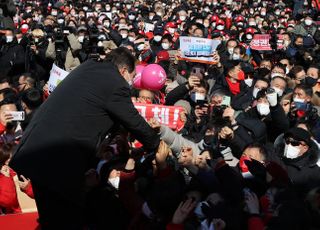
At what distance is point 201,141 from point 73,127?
1.71m

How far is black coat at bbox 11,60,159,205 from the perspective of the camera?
9.86 feet

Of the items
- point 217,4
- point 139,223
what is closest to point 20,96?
point 139,223

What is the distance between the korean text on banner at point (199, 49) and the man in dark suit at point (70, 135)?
13.8ft

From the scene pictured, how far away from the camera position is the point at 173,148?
13.5 feet

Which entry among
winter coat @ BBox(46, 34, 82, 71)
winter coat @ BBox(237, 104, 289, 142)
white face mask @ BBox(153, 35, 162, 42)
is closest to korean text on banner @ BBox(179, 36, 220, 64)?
winter coat @ BBox(237, 104, 289, 142)

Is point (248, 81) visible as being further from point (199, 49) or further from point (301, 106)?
point (301, 106)

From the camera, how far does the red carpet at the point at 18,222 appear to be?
3797mm

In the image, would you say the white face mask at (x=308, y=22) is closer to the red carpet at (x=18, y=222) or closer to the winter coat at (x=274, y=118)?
the winter coat at (x=274, y=118)

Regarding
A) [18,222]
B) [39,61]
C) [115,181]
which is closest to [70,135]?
[115,181]

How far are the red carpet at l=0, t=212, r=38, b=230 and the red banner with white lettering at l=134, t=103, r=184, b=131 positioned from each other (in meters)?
1.23

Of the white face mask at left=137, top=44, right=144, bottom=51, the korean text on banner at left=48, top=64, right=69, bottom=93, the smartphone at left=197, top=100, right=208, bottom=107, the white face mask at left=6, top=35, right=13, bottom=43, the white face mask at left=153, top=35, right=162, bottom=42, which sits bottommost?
the white face mask at left=153, top=35, right=162, bottom=42

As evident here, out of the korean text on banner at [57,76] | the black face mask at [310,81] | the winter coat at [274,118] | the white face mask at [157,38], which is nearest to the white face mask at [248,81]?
the black face mask at [310,81]

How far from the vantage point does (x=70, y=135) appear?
3.02 meters

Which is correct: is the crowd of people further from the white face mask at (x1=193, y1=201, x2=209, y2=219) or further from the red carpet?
the red carpet
